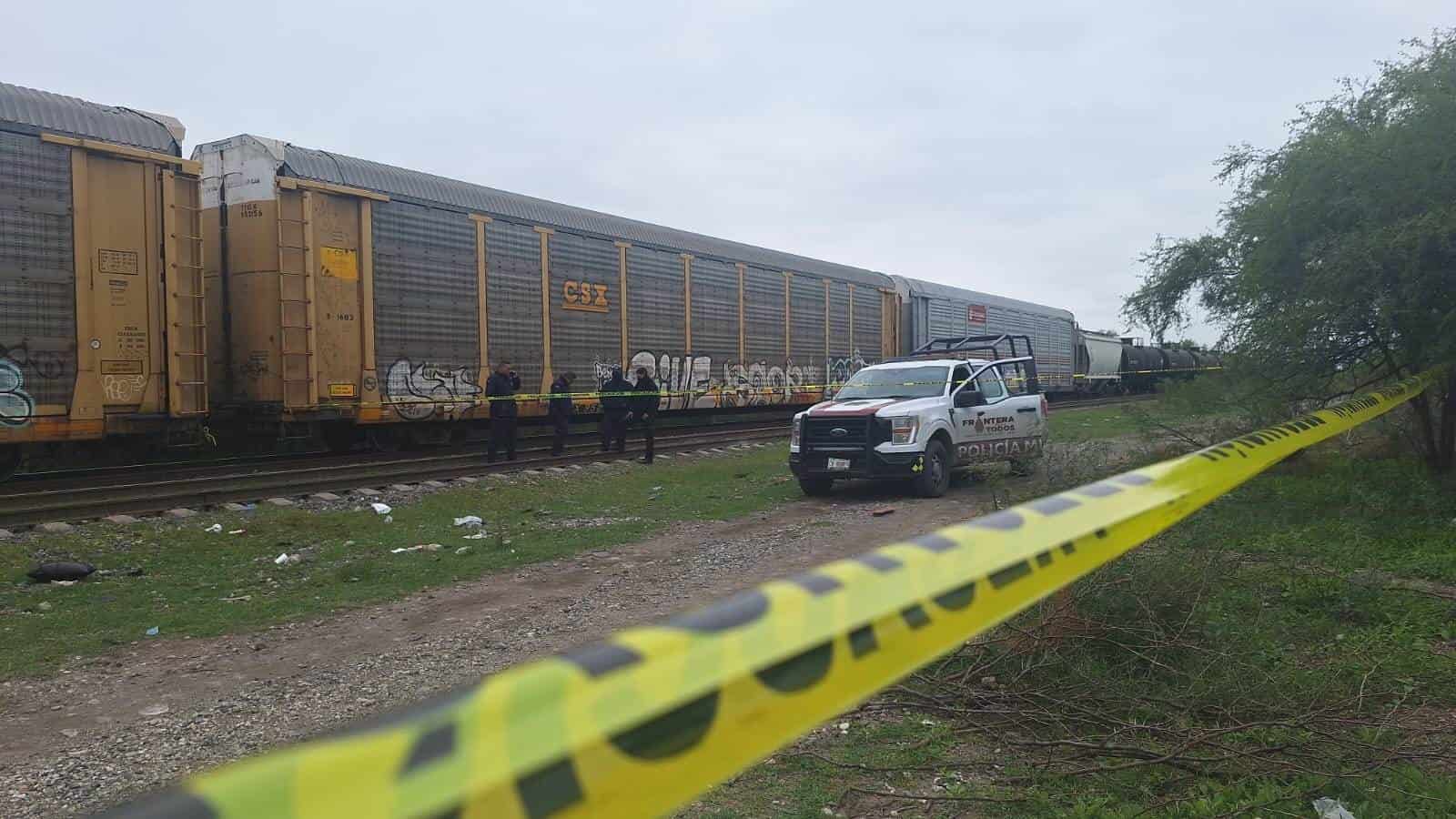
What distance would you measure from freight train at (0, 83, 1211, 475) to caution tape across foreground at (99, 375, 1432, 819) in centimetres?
1175

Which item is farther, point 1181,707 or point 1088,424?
point 1088,424

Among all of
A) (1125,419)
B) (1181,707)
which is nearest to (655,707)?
(1181,707)

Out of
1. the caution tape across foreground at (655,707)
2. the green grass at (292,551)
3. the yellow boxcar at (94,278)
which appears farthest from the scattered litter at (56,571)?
the caution tape across foreground at (655,707)

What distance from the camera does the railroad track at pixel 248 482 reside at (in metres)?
9.39

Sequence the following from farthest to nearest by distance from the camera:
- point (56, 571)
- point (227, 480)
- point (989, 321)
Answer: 1. point (989, 321)
2. point (227, 480)
3. point (56, 571)

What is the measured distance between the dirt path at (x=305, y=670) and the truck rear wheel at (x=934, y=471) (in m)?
2.79

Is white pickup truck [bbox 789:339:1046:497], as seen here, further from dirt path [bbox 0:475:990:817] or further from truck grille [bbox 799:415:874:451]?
dirt path [bbox 0:475:990:817]

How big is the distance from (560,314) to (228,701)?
41.7ft

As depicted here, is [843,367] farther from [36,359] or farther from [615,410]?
[36,359]

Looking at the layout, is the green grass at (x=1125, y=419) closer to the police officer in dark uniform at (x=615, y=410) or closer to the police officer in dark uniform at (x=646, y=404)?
the police officer in dark uniform at (x=646, y=404)

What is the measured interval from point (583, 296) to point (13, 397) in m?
9.10

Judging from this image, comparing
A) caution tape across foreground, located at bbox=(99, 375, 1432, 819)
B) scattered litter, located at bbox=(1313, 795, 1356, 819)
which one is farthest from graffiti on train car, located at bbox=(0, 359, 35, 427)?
scattered litter, located at bbox=(1313, 795, 1356, 819)

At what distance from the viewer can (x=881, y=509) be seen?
33.1 feet

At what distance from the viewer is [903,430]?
34.6 ft
